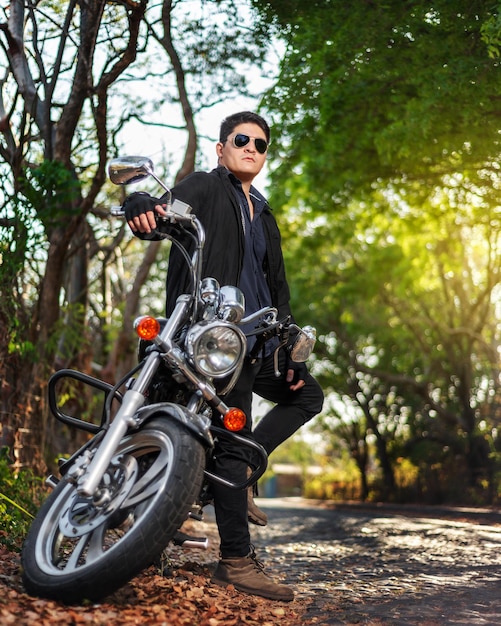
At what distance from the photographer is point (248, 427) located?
13.6 feet

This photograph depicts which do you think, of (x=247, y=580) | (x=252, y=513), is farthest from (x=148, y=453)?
(x=252, y=513)

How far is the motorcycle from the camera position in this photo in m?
3.08

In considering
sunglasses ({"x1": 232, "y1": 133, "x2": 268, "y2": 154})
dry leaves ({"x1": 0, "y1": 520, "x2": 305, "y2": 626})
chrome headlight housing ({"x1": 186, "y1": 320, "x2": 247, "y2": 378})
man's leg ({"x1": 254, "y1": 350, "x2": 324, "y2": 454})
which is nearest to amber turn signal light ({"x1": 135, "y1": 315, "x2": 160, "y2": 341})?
chrome headlight housing ({"x1": 186, "y1": 320, "x2": 247, "y2": 378})

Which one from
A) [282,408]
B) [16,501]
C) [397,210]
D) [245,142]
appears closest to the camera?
[245,142]

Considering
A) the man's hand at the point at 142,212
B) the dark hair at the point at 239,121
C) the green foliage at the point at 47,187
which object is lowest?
the man's hand at the point at 142,212

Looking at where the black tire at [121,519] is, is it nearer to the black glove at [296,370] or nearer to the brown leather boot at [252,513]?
the black glove at [296,370]

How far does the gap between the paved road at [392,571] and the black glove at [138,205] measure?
1.93 m

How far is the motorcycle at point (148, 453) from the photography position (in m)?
3.08

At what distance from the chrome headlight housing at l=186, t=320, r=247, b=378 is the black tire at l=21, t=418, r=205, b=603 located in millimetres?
287

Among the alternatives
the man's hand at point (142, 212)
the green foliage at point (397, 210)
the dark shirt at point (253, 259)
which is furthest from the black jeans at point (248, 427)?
the green foliage at point (397, 210)

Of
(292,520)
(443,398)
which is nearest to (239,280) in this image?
(292,520)

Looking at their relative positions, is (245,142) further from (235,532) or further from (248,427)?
(235,532)

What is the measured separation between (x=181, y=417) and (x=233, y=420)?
13.4 inches

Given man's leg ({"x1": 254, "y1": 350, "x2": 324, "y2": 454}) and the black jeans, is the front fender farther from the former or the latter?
man's leg ({"x1": 254, "y1": 350, "x2": 324, "y2": 454})
